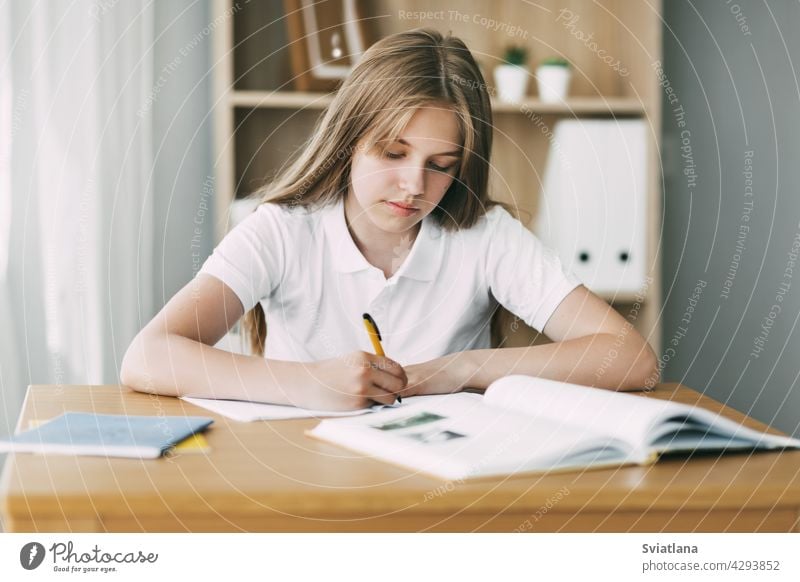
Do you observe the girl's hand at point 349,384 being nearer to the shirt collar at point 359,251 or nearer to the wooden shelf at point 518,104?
the shirt collar at point 359,251

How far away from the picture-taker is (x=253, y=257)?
112 cm

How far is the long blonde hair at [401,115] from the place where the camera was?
3.59 ft

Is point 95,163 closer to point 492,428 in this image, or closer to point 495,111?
point 495,111

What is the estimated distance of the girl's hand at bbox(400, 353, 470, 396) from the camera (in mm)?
893

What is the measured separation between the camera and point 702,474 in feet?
1.96

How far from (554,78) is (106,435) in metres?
1.36

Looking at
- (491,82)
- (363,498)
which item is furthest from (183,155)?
(363,498)

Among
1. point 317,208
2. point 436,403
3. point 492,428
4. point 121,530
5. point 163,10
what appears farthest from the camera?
point 163,10

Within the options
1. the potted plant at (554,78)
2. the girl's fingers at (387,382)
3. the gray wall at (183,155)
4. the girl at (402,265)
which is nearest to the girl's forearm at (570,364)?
the girl at (402,265)

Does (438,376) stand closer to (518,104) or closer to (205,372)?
(205,372)

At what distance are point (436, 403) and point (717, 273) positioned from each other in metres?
1.38

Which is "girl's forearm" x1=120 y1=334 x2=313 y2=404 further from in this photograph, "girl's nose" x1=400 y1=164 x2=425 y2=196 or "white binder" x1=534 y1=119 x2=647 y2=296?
"white binder" x1=534 y1=119 x2=647 y2=296

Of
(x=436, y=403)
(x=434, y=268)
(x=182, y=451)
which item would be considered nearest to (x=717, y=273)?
(x=434, y=268)

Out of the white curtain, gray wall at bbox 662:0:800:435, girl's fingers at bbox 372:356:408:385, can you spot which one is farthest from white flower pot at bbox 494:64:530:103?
girl's fingers at bbox 372:356:408:385
